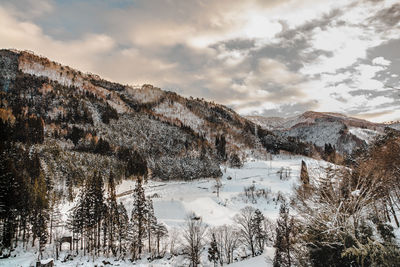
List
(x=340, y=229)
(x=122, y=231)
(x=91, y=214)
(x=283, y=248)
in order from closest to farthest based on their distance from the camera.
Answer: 1. (x=340, y=229)
2. (x=283, y=248)
3. (x=122, y=231)
4. (x=91, y=214)

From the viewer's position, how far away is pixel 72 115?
628ft

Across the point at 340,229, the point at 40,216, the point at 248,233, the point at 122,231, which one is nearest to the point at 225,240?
the point at 248,233

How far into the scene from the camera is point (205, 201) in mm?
94750

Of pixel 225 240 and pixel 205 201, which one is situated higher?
pixel 225 240

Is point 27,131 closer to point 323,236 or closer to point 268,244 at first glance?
point 268,244

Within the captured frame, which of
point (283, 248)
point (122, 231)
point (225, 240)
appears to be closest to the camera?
point (283, 248)

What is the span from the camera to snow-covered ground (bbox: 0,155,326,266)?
42781mm

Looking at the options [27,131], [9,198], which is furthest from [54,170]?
[9,198]

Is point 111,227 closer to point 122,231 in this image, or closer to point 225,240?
point 122,231

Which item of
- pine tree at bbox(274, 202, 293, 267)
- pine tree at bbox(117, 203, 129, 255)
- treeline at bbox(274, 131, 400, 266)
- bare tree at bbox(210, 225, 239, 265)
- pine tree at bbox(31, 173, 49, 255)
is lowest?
bare tree at bbox(210, 225, 239, 265)

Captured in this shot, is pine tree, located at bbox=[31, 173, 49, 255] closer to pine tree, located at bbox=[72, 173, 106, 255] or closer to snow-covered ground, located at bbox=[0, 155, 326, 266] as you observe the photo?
snow-covered ground, located at bbox=[0, 155, 326, 266]

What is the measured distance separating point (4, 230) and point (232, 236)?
45.2 meters

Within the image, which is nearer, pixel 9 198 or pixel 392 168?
pixel 392 168

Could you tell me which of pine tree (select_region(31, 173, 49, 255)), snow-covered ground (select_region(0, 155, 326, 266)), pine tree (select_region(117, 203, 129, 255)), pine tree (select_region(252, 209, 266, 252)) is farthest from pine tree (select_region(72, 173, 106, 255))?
pine tree (select_region(252, 209, 266, 252))
